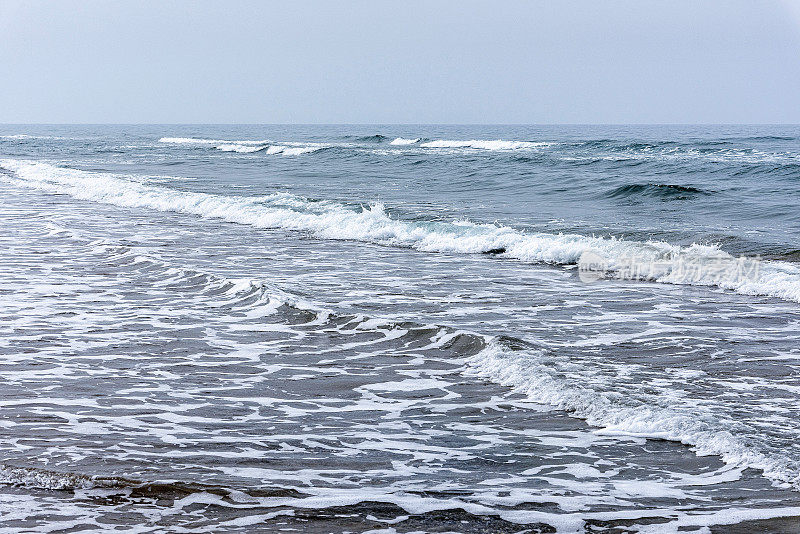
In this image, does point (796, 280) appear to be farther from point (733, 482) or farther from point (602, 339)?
point (733, 482)

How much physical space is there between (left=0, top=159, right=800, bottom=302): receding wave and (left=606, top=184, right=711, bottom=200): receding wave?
749 cm

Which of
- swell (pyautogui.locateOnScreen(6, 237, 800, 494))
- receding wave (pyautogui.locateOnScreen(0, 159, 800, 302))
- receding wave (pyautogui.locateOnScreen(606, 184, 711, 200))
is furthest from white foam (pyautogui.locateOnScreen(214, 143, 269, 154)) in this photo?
swell (pyautogui.locateOnScreen(6, 237, 800, 494))

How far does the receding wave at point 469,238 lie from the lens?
36.5 ft

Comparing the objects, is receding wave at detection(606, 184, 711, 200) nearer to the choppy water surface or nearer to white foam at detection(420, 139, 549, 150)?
the choppy water surface

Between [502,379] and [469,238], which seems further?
[469,238]

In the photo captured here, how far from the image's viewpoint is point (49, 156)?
148 feet

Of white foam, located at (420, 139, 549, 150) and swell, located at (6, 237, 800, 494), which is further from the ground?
white foam, located at (420, 139, 549, 150)

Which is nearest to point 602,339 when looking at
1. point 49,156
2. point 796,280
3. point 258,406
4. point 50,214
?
point 258,406

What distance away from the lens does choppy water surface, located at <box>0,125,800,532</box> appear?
4.22 meters

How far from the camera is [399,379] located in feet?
21.4

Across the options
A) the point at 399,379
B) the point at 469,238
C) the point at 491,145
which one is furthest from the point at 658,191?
the point at 491,145

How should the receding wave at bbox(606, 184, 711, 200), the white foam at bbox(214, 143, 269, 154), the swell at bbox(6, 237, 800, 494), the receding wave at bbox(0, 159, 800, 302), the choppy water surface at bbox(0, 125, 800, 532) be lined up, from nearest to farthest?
the choppy water surface at bbox(0, 125, 800, 532) < the swell at bbox(6, 237, 800, 494) < the receding wave at bbox(0, 159, 800, 302) < the receding wave at bbox(606, 184, 711, 200) < the white foam at bbox(214, 143, 269, 154)

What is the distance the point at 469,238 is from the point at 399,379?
7.91 m

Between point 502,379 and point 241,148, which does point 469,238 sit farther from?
point 241,148
